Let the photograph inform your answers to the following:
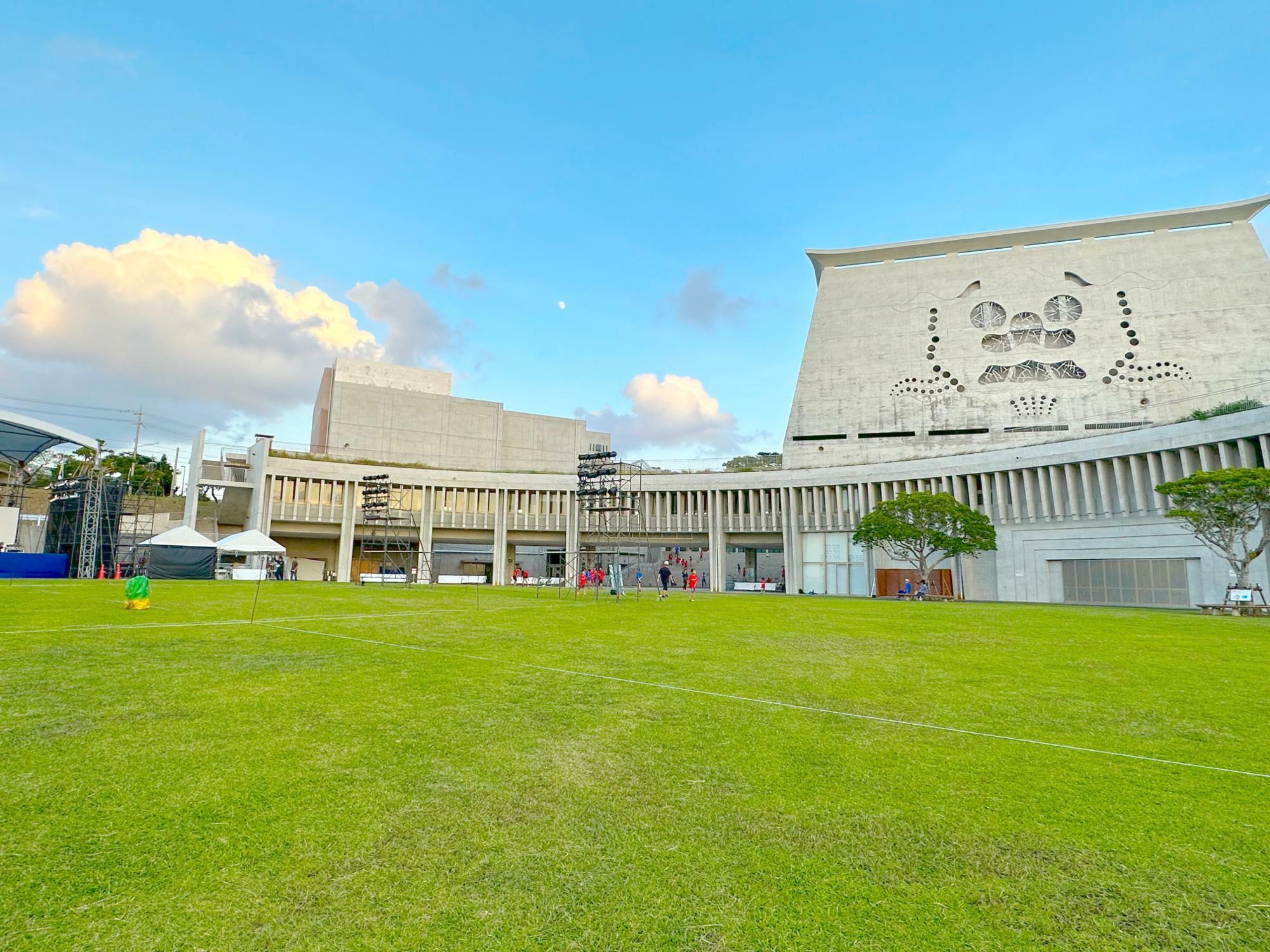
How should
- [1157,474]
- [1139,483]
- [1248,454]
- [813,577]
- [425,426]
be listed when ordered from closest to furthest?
[1248,454] → [1157,474] → [1139,483] → [813,577] → [425,426]

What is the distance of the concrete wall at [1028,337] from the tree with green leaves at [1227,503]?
1150 inches

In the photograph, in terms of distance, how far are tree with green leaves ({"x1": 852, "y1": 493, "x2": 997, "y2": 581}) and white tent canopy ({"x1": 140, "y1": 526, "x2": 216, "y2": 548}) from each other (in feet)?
128

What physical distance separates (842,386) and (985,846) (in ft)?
202

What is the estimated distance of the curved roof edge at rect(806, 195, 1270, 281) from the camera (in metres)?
56.1

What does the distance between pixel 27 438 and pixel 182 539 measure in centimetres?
2294

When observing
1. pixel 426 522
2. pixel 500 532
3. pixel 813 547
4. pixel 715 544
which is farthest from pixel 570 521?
pixel 813 547

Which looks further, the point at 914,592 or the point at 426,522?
the point at 426,522

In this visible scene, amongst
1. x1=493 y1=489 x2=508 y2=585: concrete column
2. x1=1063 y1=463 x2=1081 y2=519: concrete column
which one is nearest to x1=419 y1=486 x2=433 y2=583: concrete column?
x1=493 y1=489 x2=508 y2=585: concrete column

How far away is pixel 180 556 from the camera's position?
38.6 metres

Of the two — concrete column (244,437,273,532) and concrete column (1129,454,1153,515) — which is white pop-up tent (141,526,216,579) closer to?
concrete column (244,437,273,532)

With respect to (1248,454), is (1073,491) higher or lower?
lower

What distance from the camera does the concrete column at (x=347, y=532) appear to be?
53.7 metres

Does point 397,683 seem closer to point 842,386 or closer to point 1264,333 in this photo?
point 842,386

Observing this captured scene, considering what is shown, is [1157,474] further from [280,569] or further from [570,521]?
[280,569]
